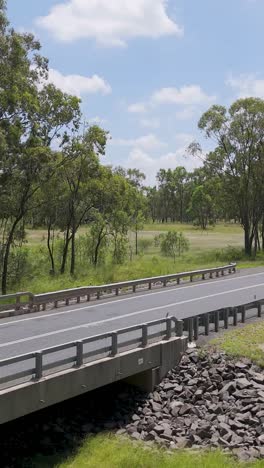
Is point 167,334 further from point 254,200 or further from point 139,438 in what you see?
point 254,200

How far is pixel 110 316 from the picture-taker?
2066 centimetres

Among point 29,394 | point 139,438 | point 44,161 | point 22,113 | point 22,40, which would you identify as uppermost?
point 22,40

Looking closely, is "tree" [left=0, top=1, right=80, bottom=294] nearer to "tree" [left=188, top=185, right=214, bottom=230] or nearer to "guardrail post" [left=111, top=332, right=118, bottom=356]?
"guardrail post" [left=111, top=332, right=118, bottom=356]

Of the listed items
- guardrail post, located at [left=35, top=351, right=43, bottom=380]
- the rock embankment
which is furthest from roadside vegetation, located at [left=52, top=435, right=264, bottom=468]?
guardrail post, located at [left=35, top=351, right=43, bottom=380]

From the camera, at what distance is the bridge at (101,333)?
42.2 ft

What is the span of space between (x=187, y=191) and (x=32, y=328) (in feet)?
431

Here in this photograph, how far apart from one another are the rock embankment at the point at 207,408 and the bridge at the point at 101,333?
2.24 ft

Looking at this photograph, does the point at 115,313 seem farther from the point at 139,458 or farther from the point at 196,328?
the point at 139,458

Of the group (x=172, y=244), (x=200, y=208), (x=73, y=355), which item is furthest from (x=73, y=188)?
(x=200, y=208)

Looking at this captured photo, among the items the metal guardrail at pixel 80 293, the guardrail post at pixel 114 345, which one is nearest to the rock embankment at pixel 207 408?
the guardrail post at pixel 114 345

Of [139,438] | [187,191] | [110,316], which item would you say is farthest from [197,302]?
[187,191]

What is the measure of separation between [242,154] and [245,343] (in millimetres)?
36555

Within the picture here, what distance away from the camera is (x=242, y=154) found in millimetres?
52906

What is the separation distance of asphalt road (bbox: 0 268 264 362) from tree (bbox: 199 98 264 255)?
2376 cm
